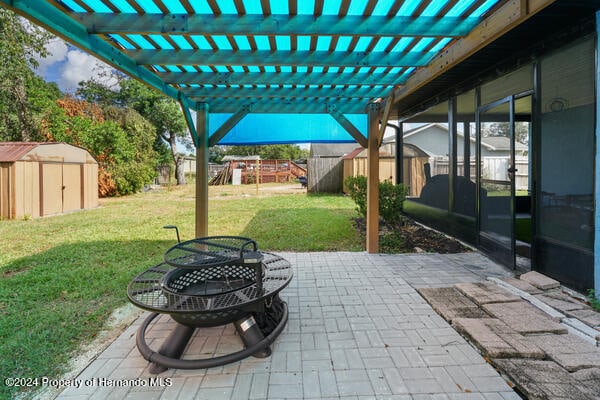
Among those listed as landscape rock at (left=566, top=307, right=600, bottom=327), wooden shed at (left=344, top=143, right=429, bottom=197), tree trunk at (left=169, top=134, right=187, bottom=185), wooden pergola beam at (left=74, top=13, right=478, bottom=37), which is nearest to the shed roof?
wooden pergola beam at (left=74, top=13, right=478, bottom=37)

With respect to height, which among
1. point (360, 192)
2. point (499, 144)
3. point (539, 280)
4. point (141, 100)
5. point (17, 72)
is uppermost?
point (141, 100)

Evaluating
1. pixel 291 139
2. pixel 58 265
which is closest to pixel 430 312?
pixel 291 139

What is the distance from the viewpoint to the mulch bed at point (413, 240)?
499 cm

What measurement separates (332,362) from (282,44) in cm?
282

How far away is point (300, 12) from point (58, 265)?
443cm

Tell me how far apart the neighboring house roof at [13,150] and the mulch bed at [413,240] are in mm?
8252

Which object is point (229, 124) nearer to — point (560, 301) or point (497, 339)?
point (497, 339)

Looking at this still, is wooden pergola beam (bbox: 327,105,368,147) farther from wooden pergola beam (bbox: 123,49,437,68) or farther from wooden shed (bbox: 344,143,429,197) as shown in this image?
wooden shed (bbox: 344,143,429,197)

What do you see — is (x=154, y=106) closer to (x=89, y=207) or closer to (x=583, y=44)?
(x=89, y=207)

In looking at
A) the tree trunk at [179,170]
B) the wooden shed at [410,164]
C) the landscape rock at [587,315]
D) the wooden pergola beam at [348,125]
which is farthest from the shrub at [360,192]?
the tree trunk at [179,170]

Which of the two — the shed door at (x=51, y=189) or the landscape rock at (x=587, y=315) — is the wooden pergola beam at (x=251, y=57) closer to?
the landscape rock at (x=587, y=315)

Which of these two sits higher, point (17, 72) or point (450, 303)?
point (17, 72)

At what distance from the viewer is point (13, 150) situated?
7844mm

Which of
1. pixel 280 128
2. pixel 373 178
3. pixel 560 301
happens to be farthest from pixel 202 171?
pixel 560 301
